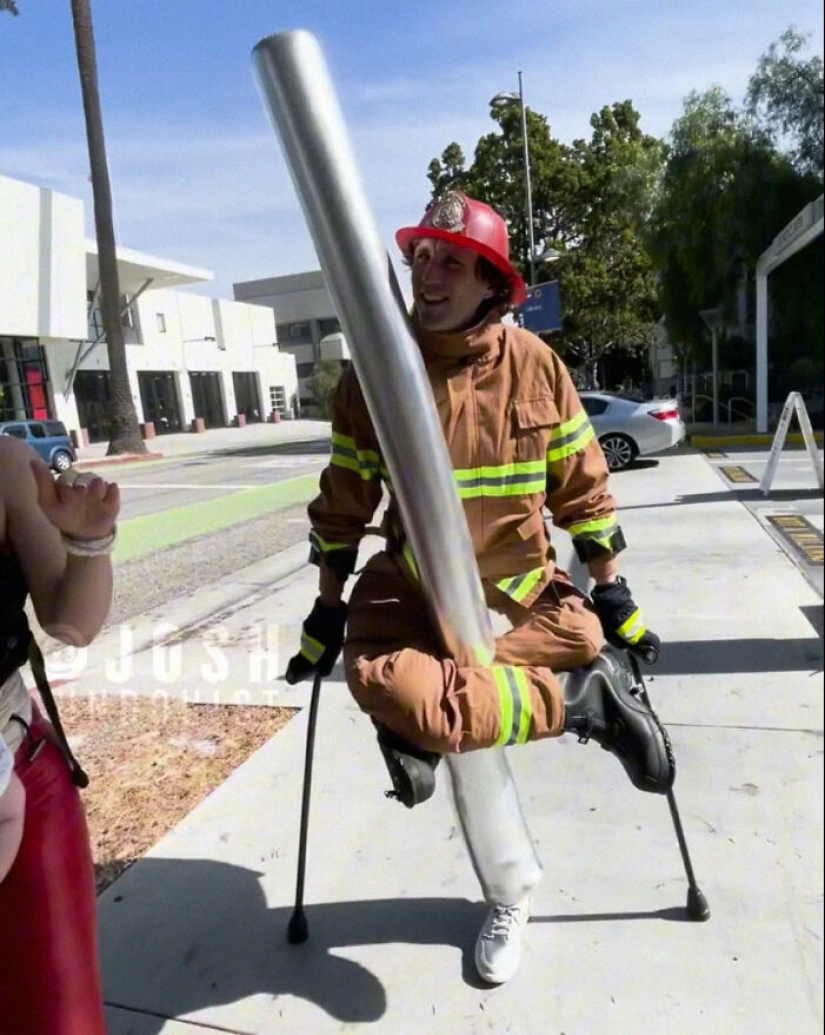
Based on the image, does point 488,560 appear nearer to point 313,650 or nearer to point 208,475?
point 313,650

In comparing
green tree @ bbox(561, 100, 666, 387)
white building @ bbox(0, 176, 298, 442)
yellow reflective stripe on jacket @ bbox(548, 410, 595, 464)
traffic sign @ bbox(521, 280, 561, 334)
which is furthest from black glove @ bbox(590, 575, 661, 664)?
green tree @ bbox(561, 100, 666, 387)

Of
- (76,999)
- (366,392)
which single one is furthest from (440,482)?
(76,999)

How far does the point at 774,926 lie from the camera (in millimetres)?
2029

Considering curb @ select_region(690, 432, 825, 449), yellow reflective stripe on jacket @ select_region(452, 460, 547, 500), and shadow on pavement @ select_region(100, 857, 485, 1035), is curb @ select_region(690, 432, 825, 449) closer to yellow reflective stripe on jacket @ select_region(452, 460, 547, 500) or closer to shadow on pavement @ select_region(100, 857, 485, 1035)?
shadow on pavement @ select_region(100, 857, 485, 1035)

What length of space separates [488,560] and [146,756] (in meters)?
2.14

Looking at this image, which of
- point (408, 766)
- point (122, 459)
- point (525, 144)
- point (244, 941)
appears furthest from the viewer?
point (122, 459)

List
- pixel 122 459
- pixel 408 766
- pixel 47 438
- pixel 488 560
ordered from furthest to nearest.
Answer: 1. pixel 122 459
2. pixel 47 438
3. pixel 488 560
4. pixel 408 766

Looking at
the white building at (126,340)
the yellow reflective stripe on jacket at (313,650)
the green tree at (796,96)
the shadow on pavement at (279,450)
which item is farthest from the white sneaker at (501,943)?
the shadow on pavement at (279,450)

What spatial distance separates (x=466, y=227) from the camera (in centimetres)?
164

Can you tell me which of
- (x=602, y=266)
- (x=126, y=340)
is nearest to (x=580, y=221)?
(x=602, y=266)

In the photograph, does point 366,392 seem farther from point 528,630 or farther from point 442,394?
point 528,630

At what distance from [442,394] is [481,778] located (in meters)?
0.86

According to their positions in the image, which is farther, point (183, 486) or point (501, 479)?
point (183, 486)

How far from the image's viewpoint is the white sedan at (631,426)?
36.3ft
